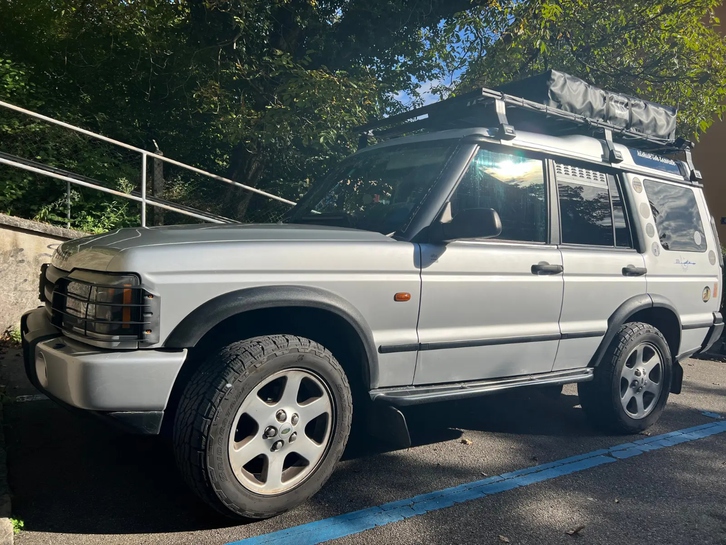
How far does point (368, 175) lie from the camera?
3.88 m

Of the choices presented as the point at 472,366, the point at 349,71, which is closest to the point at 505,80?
the point at 349,71

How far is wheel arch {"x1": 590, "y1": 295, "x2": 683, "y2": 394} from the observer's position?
13.2 ft

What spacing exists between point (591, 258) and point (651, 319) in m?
1.00

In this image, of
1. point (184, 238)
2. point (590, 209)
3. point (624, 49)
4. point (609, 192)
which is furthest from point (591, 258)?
point (624, 49)

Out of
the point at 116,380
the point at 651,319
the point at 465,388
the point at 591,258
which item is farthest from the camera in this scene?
the point at 651,319

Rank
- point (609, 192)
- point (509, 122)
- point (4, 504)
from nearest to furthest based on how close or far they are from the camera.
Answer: point (4, 504), point (609, 192), point (509, 122)

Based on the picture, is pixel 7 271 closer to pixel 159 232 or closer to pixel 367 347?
pixel 159 232

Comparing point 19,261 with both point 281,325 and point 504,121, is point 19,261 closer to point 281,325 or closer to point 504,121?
point 281,325

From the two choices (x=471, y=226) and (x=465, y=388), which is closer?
(x=471, y=226)

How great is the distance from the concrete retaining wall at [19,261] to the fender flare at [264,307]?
13.8 ft

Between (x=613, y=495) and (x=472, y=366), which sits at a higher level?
(x=472, y=366)

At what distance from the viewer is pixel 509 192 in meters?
3.63

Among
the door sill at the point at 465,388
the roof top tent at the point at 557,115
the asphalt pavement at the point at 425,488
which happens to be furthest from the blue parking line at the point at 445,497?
the roof top tent at the point at 557,115

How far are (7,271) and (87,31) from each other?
5.56 meters
